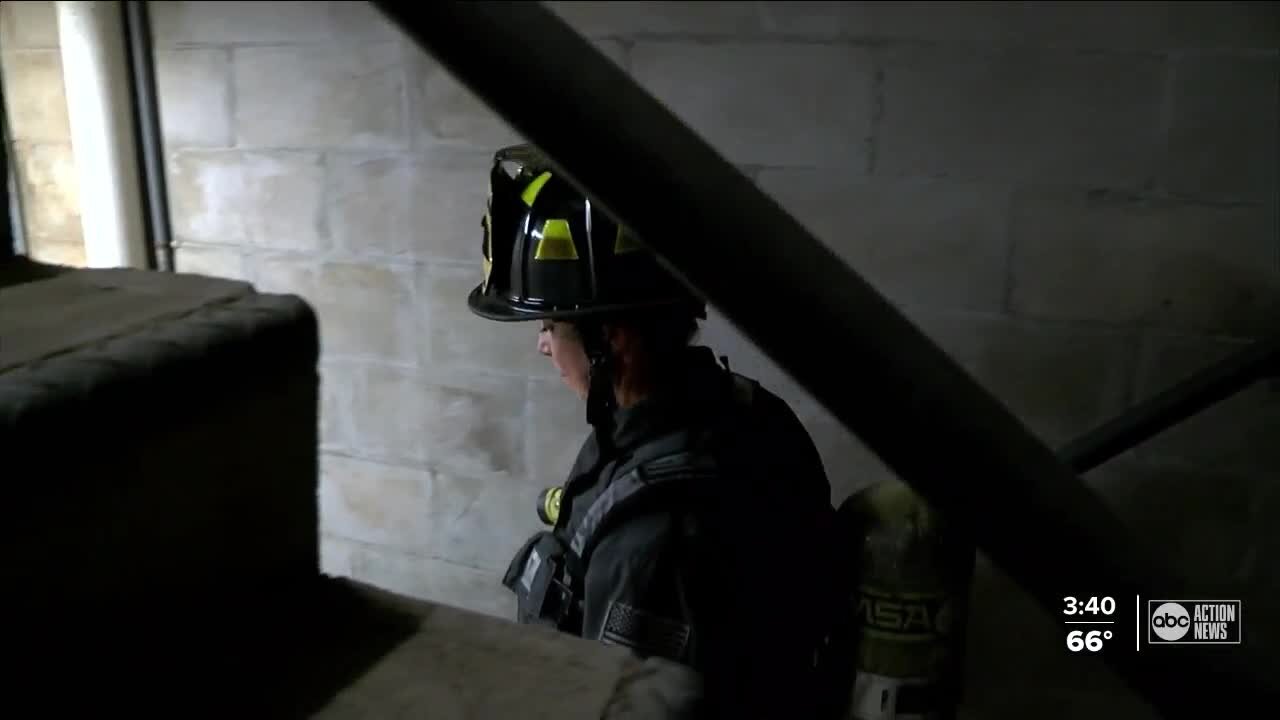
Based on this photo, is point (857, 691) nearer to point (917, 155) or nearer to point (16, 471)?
point (917, 155)

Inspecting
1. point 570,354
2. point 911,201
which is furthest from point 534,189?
point 911,201

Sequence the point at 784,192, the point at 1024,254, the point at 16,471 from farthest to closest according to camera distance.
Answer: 1. the point at 784,192
2. the point at 1024,254
3. the point at 16,471

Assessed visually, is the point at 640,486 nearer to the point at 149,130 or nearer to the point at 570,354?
the point at 570,354

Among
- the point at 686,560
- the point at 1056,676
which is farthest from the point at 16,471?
the point at 1056,676

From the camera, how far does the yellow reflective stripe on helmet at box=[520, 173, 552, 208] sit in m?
1.43

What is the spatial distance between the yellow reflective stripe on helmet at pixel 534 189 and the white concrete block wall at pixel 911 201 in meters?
0.36

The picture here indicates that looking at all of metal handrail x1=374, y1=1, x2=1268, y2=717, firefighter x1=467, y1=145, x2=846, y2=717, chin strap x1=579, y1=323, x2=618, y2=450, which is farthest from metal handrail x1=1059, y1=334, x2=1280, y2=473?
metal handrail x1=374, y1=1, x2=1268, y2=717

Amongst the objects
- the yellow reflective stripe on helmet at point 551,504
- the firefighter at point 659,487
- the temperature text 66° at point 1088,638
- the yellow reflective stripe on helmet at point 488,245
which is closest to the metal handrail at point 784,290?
the temperature text 66° at point 1088,638

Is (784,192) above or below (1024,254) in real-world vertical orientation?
above

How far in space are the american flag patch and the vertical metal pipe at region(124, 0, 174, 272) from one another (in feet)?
5.08

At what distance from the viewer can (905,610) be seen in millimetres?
1360

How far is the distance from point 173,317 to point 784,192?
1215mm

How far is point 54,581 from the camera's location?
513 mm

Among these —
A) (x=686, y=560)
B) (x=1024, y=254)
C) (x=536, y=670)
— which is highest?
(x=1024, y=254)
